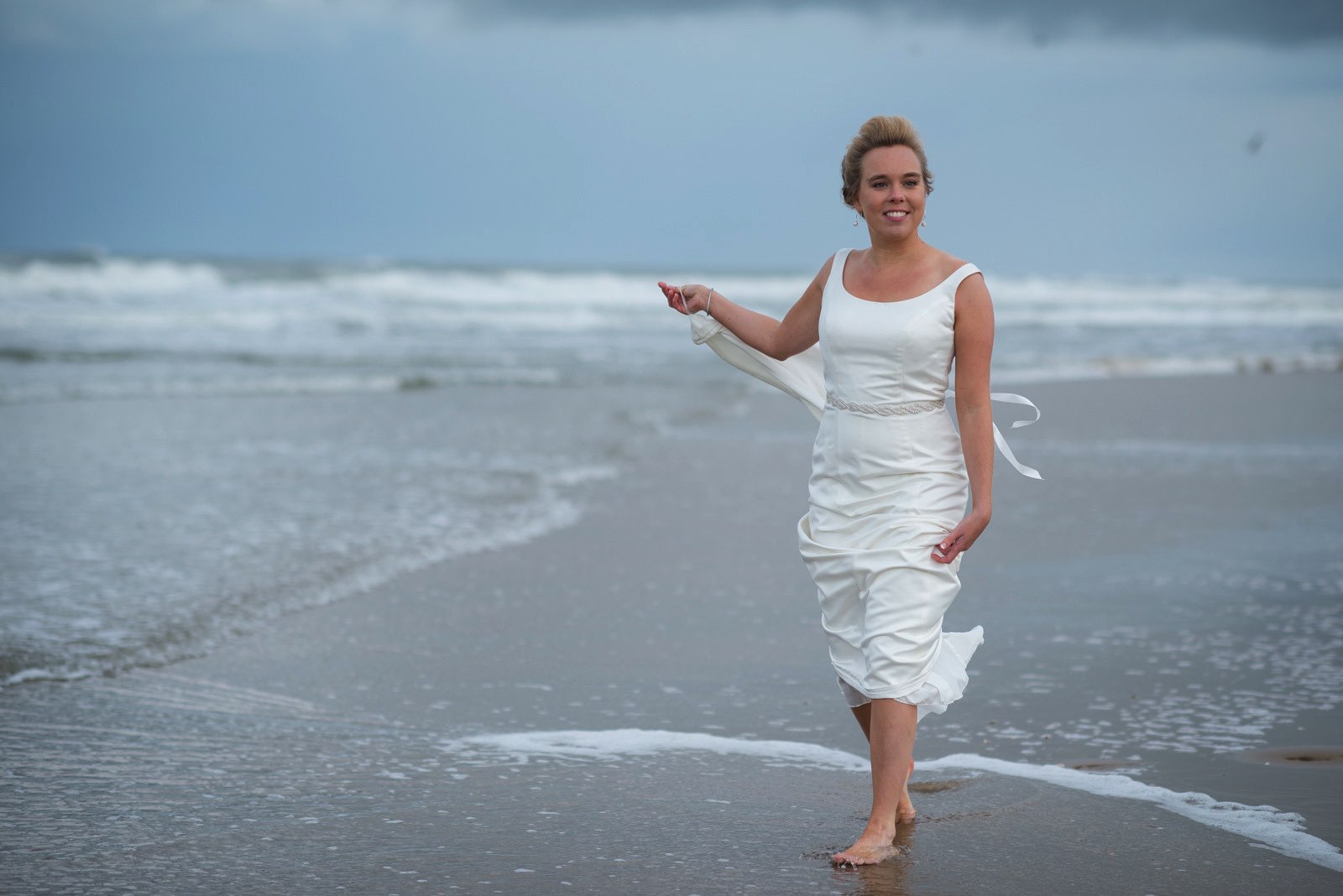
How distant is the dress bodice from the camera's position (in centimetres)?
319

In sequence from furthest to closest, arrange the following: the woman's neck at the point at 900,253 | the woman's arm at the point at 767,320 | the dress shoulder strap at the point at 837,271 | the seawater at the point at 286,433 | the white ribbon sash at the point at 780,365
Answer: the seawater at the point at 286,433
the white ribbon sash at the point at 780,365
the woman's arm at the point at 767,320
the dress shoulder strap at the point at 837,271
the woman's neck at the point at 900,253

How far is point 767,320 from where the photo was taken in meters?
3.70

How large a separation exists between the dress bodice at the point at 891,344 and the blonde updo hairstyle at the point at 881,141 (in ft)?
0.90

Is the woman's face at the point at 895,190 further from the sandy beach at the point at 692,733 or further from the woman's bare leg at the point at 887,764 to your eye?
the sandy beach at the point at 692,733

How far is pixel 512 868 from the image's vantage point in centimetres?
315

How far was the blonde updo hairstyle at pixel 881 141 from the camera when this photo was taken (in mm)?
3240

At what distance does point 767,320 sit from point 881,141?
65cm

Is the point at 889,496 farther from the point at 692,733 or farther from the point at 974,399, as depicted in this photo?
the point at 692,733

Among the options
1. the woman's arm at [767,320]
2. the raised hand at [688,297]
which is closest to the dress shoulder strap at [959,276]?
the woman's arm at [767,320]

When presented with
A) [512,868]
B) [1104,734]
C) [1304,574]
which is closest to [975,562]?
[1304,574]

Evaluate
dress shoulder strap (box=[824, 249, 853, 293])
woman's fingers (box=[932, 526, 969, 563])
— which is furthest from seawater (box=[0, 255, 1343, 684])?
woman's fingers (box=[932, 526, 969, 563])

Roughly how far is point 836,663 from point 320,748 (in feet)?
5.64

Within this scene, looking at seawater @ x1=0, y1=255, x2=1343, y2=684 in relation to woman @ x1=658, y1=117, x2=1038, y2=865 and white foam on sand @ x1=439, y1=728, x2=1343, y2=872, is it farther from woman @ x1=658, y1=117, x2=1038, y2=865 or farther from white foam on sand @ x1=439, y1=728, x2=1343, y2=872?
woman @ x1=658, y1=117, x2=1038, y2=865

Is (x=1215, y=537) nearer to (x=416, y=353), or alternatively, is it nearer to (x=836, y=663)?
(x=836, y=663)
